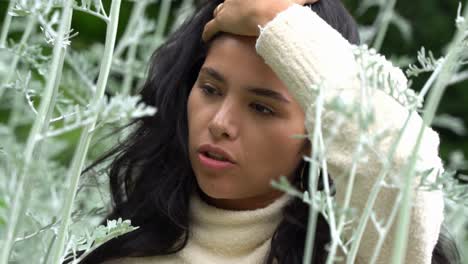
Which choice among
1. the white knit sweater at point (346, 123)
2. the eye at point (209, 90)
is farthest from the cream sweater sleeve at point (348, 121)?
the eye at point (209, 90)

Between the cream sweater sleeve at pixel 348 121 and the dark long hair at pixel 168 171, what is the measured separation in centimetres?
13

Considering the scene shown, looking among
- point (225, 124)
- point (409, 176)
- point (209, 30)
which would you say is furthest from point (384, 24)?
point (409, 176)

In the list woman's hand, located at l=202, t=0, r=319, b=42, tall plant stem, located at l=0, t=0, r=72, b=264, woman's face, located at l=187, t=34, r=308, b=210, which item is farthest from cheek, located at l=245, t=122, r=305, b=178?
tall plant stem, located at l=0, t=0, r=72, b=264

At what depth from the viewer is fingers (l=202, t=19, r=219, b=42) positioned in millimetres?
1101

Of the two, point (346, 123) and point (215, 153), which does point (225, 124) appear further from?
point (346, 123)

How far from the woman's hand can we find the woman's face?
2 cm

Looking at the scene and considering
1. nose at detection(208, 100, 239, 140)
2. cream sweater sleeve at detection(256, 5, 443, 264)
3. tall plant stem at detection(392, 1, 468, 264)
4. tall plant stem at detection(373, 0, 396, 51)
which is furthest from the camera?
tall plant stem at detection(373, 0, 396, 51)

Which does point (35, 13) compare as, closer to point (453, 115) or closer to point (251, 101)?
point (251, 101)

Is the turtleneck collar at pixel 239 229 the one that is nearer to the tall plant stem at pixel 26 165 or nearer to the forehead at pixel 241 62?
the forehead at pixel 241 62

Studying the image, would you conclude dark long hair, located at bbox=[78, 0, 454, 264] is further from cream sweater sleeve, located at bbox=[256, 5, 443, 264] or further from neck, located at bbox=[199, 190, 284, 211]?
cream sweater sleeve, located at bbox=[256, 5, 443, 264]

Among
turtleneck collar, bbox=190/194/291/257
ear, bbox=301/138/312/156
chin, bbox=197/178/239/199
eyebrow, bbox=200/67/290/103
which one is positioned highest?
eyebrow, bbox=200/67/290/103

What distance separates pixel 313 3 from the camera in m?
1.13

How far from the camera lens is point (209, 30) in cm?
111

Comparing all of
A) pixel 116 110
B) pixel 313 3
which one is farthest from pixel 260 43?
pixel 116 110
